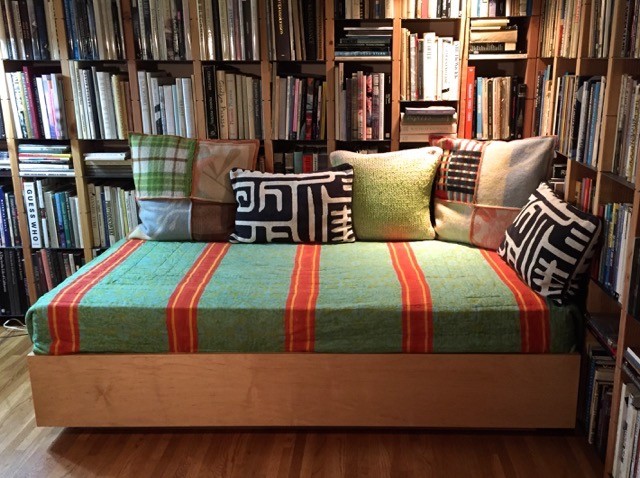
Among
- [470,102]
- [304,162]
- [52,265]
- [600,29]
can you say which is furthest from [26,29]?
[600,29]

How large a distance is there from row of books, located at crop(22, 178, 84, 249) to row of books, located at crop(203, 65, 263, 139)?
837 mm

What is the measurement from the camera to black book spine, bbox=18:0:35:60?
10.3 ft

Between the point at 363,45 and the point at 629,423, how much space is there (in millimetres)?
1997

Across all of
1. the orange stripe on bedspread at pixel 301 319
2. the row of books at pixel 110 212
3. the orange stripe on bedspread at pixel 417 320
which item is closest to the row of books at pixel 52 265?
the row of books at pixel 110 212

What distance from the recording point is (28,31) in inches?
124

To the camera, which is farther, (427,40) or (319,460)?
(427,40)

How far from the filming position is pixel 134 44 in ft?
10.4

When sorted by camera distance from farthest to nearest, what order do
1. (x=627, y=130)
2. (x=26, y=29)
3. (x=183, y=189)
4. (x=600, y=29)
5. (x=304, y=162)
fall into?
(x=304, y=162), (x=26, y=29), (x=183, y=189), (x=600, y=29), (x=627, y=130)

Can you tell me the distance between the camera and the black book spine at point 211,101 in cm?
319

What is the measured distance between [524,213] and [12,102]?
8.09 ft

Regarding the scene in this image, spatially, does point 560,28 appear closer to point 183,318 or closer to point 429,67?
point 429,67

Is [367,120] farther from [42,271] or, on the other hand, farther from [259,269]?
[42,271]

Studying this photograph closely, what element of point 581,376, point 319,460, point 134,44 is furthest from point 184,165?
point 581,376

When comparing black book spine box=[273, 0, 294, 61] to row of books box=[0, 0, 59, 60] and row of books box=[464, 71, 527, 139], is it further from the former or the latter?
row of books box=[0, 0, 59, 60]
